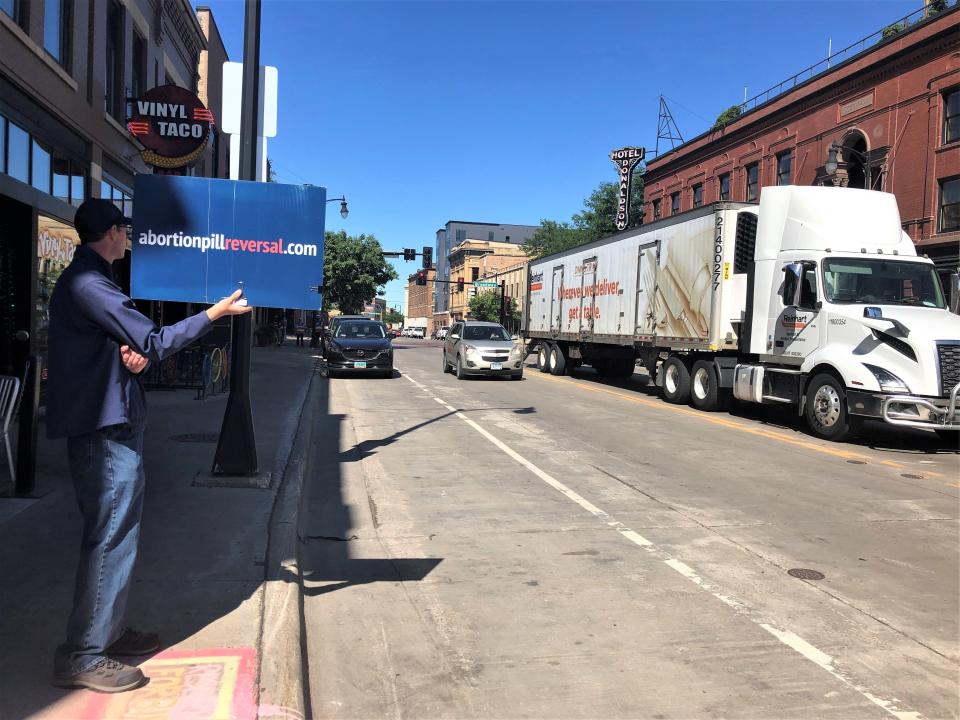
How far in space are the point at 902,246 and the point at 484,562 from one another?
10.3 metres

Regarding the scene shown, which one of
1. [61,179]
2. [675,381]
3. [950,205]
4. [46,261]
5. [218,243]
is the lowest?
[675,381]

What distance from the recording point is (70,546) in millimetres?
4703

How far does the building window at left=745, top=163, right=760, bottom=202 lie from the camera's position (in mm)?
31547

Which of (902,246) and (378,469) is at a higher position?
(902,246)

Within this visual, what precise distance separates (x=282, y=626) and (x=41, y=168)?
33.4ft

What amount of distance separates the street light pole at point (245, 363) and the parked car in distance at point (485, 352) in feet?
44.4

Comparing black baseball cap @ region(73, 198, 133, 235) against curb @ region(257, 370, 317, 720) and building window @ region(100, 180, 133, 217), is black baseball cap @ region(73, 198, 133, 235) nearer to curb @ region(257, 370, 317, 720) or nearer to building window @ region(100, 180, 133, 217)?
curb @ region(257, 370, 317, 720)

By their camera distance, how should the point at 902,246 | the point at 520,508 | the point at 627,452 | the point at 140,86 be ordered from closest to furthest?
the point at 520,508 < the point at 627,452 < the point at 902,246 < the point at 140,86

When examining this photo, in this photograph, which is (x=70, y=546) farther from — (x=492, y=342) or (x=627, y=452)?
(x=492, y=342)

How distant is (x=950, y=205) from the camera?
22.1 m

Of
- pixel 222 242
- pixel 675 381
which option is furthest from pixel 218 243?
pixel 675 381

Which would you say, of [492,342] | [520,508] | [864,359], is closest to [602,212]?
[492,342]

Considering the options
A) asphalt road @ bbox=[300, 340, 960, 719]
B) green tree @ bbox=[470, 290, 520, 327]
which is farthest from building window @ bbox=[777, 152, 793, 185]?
green tree @ bbox=[470, 290, 520, 327]

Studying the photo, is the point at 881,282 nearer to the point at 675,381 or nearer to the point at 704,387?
the point at 704,387
